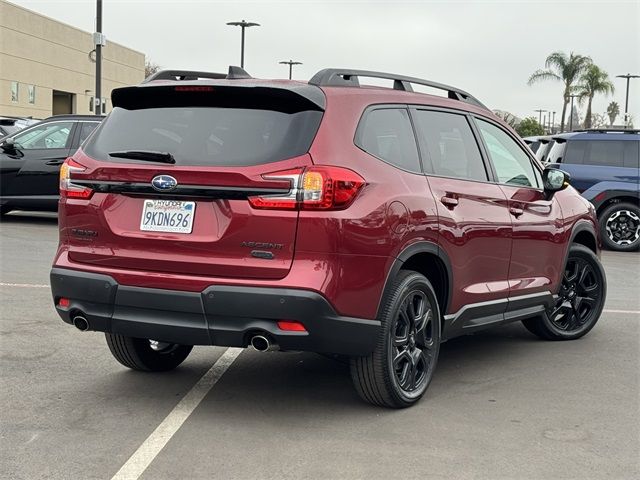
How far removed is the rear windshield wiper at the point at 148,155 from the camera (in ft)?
15.8

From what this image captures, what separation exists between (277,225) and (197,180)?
0.48 meters

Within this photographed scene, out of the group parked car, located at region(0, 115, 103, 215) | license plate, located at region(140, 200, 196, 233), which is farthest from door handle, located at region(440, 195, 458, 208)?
parked car, located at region(0, 115, 103, 215)

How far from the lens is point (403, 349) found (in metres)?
5.14

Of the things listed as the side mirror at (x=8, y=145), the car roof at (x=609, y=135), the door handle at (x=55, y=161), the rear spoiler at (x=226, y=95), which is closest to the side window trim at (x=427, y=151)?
the rear spoiler at (x=226, y=95)

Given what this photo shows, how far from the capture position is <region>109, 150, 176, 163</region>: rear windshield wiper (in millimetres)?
4801

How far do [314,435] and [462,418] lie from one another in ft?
2.85

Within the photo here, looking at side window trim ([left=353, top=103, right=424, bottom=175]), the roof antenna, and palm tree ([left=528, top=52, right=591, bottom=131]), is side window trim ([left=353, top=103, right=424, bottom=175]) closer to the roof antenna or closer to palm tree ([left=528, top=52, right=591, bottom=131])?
the roof antenna

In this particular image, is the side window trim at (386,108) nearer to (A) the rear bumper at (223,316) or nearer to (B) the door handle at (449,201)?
(B) the door handle at (449,201)

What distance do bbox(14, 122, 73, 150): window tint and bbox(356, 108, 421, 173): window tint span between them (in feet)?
34.3

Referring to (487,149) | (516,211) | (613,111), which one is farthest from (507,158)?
(613,111)

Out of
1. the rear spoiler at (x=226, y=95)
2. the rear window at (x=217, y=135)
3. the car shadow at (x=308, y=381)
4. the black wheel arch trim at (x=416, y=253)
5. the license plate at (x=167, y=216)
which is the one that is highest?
the rear spoiler at (x=226, y=95)

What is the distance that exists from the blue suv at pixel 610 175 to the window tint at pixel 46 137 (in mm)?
7885

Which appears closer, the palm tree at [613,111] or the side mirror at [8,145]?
the side mirror at [8,145]

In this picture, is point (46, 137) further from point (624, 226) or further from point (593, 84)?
point (593, 84)
